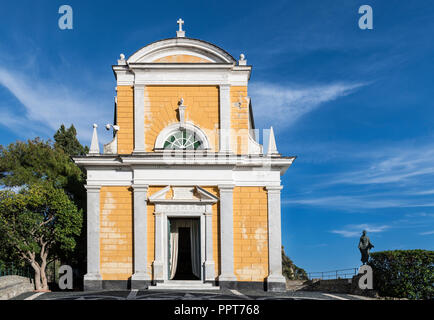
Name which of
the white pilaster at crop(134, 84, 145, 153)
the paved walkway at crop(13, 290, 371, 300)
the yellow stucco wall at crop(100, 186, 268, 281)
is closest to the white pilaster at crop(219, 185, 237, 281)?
the yellow stucco wall at crop(100, 186, 268, 281)

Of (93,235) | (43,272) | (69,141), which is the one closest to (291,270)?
(69,141)

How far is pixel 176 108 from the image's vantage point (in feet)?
59.9

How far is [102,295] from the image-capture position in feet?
47.8

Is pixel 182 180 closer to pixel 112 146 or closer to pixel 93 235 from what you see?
pixel 112 146

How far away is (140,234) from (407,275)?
10.1 m

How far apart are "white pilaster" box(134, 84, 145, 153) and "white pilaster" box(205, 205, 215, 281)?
3.80 m

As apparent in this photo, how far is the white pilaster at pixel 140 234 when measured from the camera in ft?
55.5

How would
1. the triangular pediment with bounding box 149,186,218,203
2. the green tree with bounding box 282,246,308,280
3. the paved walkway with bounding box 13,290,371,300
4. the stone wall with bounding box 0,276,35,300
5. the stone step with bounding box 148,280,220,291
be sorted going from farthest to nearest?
the green tree with bounding box 282,246,308,280 → the triangular pediment with bounding box 149,186,218,203 → the stone step with bounding box 148,280,220,291 → the paved walkway with bounding box 13,290,371,300 → the stone wall with bounding box 0,276,35,300

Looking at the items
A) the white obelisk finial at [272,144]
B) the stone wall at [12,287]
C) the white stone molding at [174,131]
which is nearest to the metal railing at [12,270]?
the stone wall at [12,287]

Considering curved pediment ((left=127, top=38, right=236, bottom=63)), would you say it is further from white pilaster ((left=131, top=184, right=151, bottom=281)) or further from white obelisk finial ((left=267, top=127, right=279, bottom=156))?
white pilaster ((left=131, top=184, right=151, bottom=281))

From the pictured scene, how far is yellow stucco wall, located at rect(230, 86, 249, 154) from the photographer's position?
18.1 m

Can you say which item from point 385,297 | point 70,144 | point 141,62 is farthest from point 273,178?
point 70,144

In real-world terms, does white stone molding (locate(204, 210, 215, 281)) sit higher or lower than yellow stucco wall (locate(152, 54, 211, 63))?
lower
